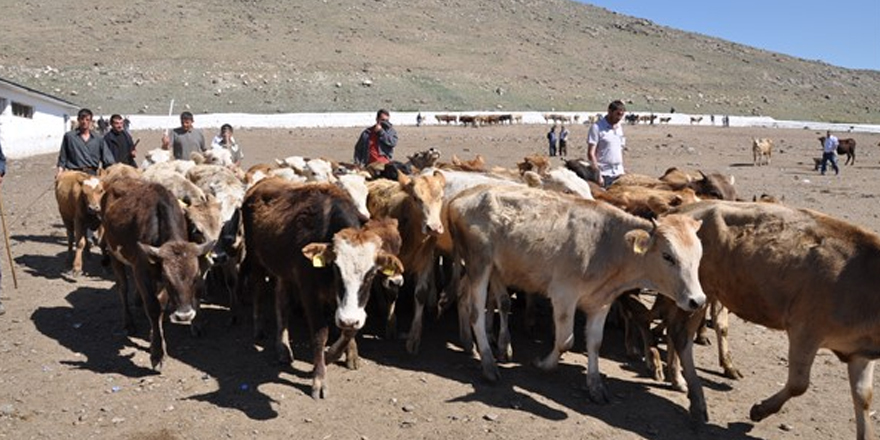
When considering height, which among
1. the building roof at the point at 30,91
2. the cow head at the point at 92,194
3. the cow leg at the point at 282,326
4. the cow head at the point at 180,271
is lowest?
the cow leg at the point at 282,326

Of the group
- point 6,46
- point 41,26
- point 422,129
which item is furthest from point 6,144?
point 41,26

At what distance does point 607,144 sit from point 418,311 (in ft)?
15.4

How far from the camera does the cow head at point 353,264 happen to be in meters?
6.11

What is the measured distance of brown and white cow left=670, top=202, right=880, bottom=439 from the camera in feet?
19.8

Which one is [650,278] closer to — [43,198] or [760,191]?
[43,198]

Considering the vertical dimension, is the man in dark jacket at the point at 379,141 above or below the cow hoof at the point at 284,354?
above

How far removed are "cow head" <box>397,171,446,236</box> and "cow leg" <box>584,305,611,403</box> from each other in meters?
1.75

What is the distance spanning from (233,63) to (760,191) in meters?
58.3

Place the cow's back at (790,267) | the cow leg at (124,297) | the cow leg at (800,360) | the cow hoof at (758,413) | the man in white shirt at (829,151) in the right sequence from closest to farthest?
the cow's back at (790,267) → the cow leg at (800,360) → the cow hoof at (758,413) → the cow leg at (124,297) → the man in white shirt at (829,151)

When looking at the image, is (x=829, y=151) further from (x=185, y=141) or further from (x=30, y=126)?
(x=30, y=126)

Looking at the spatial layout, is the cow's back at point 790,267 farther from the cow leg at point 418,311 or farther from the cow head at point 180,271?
the cow head at point 180,271

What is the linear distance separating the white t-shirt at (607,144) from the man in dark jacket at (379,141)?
12.0ft

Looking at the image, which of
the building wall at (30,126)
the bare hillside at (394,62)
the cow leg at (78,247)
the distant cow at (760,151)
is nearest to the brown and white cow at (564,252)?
the cow leg at (78,247)

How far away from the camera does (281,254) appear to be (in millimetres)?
7375
